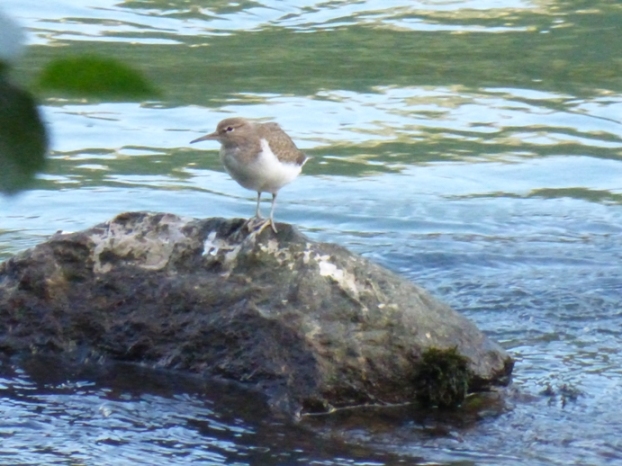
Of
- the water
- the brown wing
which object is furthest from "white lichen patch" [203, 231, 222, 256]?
Result: the water

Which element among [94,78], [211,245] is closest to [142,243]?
→ [211,245]

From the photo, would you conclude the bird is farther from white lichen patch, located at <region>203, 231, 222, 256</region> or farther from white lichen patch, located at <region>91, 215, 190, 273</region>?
white lichen patch, located at <region>91, 215, 190, 273</region>

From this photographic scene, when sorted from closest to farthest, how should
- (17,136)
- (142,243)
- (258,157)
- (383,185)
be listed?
(17,136)
(258,157)
(142,243)
(383,185)

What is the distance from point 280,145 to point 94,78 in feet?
14.8

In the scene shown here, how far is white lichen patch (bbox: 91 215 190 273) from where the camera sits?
568 cm

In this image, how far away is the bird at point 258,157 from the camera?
558 cm

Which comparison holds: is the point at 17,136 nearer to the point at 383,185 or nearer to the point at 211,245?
the point at 211,245

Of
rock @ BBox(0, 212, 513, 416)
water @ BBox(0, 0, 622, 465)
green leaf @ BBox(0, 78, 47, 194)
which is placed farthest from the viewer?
rock @ BBox(0, 212, 513, 416)

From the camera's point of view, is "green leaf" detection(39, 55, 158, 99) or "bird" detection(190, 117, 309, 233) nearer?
"green leaf" detection(39, 55, 158, 99)

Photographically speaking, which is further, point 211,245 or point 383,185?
point 383,185

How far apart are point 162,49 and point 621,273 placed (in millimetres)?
7939

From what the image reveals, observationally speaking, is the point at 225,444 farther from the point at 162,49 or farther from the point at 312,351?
the point at 162,49

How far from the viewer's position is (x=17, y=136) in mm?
1232

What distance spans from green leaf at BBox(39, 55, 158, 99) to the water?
27mm
